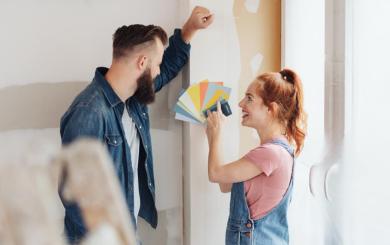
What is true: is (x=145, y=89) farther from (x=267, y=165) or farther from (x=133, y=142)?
(x=267, y=165)

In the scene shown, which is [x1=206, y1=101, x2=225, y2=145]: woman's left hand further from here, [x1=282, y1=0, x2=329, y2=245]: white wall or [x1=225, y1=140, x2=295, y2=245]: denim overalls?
[x1=282, y1=0, x2=329, y2=245]: white wall

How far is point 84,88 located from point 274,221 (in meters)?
0.86

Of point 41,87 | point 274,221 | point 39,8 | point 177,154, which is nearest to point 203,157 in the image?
point 177,154

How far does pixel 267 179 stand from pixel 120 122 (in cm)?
55

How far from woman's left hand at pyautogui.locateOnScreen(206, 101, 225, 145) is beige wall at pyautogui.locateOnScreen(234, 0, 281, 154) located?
158 mm

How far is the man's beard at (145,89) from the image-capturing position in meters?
1.63

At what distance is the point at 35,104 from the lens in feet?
5.61

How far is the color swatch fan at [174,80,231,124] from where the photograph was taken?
1753mm

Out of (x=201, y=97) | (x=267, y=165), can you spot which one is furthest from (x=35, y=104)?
(x=267, y=165)

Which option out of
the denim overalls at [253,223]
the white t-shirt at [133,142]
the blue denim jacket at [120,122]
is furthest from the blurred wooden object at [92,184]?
the white t-shirt at [133,142]

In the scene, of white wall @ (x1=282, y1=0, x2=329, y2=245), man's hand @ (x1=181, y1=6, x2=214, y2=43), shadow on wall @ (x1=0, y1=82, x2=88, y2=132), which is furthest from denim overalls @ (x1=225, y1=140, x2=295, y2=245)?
shadow on wall @ (x1=0, y1=82, x2=88, y2=132)

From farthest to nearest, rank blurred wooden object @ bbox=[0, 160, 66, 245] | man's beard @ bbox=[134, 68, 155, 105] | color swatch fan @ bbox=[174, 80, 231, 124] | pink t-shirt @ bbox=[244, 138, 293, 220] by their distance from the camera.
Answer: color swatch fan @ bbox=[174, 80, 231, 124]
man's beard @ bbox=[134, 68, 155, 105]
pink t-shirt @ bbox=[244, 138, 293, 220]
blurred wooden object @ bbox=[0, 160, 66, 245]

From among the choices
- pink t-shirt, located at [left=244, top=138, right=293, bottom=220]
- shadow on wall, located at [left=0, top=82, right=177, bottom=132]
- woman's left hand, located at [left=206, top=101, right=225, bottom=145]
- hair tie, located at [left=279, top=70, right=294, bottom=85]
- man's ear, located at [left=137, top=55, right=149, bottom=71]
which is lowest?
pink t-shirt, located at [left=244, top=138, right=293, bottom=220]

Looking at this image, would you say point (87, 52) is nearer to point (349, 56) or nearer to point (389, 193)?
point (349, 56)
